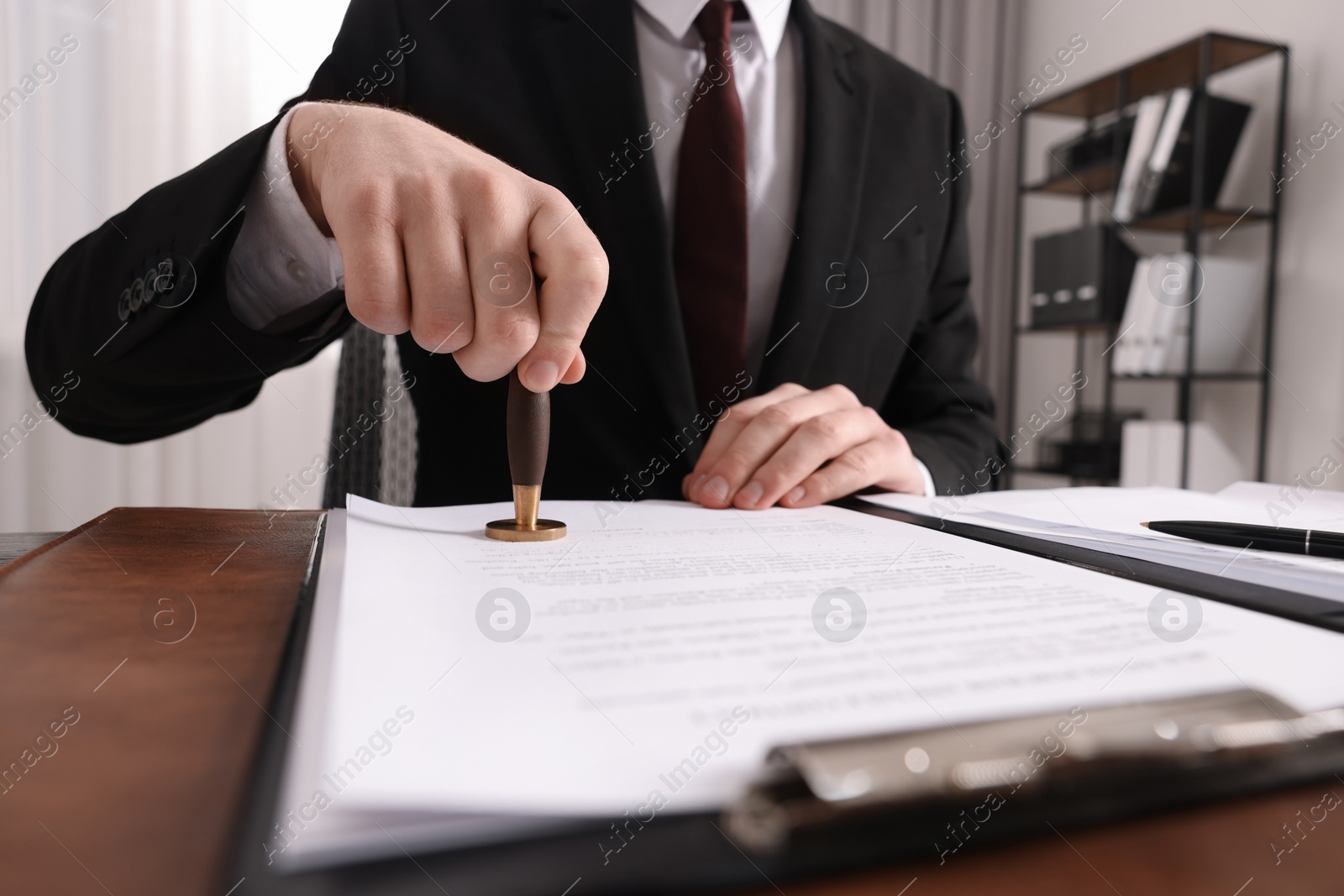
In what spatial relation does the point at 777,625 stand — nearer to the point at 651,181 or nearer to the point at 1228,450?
the point at 651,181

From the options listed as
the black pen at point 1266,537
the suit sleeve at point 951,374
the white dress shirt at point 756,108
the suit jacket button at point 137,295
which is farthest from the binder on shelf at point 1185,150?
the suit jacket button at point 137,295

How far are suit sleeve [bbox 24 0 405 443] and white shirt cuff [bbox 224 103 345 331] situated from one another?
0.6 inches

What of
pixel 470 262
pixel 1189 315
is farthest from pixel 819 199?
pixel 1189 315

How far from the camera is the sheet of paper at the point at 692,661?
0.60 ft

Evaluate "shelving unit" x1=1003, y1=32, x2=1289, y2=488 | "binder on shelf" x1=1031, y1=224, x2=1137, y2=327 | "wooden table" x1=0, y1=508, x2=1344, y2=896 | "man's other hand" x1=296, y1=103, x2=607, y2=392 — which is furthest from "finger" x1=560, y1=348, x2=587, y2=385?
"binder on shelf" x1=1031, y1=224, x2=1137, y2=327

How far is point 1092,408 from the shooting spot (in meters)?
2.54

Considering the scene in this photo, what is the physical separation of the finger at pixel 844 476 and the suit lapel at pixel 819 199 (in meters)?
0.27

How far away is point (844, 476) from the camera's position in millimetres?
672

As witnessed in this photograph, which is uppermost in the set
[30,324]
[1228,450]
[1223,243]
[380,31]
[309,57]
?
[309,57]

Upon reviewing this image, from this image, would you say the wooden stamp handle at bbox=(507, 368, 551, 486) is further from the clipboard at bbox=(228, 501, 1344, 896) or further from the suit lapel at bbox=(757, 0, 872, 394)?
the suit lapel at bbox=(757, 0, 872, 394)

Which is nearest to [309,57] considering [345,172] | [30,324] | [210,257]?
[30,324]

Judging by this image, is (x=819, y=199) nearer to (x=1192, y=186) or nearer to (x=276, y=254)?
(x=276, y=254)

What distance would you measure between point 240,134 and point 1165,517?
7.07 feet

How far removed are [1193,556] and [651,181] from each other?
68 cm
